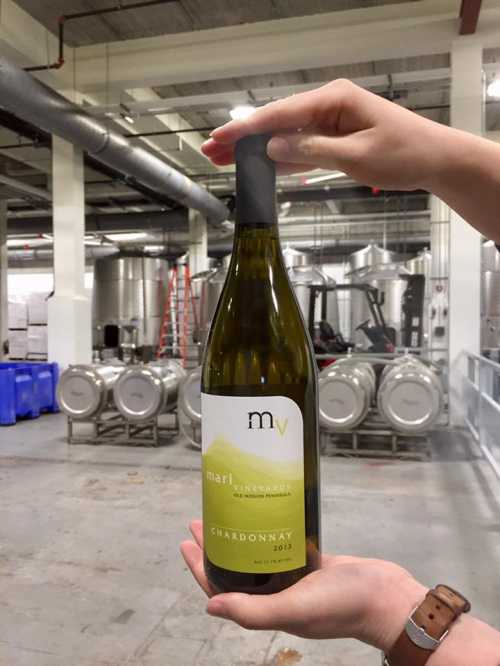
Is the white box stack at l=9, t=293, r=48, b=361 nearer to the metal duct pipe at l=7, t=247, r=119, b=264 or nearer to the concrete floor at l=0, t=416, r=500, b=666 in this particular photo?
the metal duct pipe at l=7, t=247, r=119, b=264

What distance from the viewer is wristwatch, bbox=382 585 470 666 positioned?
603 mm

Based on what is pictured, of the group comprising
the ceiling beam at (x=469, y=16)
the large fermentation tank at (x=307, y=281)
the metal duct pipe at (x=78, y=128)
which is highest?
the ceiling beam at (x=469, y=16)

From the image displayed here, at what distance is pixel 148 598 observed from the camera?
2365mm

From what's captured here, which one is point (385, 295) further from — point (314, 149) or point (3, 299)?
point (314, 149)

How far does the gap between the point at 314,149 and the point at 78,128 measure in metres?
5.45

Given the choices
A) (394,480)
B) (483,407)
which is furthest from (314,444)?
(483,407)

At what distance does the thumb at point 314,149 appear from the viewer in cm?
65

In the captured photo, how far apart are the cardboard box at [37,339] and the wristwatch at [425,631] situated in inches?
379

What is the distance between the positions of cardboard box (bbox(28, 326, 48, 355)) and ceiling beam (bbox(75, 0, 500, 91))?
4.91 metres

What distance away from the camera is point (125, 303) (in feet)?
34.4

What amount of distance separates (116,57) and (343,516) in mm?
5276

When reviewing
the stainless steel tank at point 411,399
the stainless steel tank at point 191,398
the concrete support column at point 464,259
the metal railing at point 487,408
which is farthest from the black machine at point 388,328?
the stainless steel tank at point 191,398

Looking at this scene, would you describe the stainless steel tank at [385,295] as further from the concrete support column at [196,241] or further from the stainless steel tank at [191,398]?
the concrete support column at [196,241]

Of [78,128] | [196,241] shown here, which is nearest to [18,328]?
[196,241]
